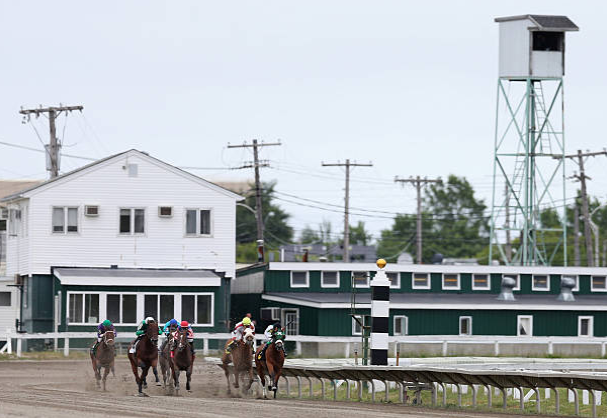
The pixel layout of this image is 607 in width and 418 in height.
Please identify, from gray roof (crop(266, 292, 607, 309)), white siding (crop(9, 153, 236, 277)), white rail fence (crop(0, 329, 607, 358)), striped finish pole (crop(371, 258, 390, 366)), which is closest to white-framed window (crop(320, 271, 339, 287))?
gray roof (crop(266, 292, 607, 309))

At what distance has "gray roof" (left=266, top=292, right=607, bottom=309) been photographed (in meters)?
51.4

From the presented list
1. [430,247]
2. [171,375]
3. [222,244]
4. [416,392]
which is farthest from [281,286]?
[430,247]

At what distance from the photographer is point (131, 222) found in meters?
51.0

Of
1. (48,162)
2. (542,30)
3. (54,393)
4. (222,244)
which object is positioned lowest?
(54,393)

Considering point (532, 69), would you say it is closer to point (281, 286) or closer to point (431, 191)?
point (281, 286)

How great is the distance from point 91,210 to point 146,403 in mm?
26761

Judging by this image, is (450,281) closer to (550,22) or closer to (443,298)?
(443,298)

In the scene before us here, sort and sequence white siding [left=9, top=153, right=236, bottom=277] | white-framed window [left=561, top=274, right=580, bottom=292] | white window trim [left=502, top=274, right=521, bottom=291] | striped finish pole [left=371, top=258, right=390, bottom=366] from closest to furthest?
striped finish pole [left=371, top=258, right=390, bottom=366], white siding [left=9, top=153, right=236, bottom=277], white window trim [left=502, top=274, right=521, bottom=291], white-framed window [left=561, top=274, right=580, bottom=292]

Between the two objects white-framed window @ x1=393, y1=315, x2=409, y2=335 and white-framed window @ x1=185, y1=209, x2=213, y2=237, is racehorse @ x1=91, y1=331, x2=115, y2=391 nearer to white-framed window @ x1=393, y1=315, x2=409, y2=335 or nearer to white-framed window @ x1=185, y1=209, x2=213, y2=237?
white-framed window @ x1=185, y1=209, x2=213, y2=237

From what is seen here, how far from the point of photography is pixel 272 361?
91.4ft

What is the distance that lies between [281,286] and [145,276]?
607 cm

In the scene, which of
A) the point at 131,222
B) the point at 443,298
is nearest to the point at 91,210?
→ the point at 131,222

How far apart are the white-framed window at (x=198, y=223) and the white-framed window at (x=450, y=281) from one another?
987 centimetres

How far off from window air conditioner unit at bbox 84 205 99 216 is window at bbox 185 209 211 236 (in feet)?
11.2
